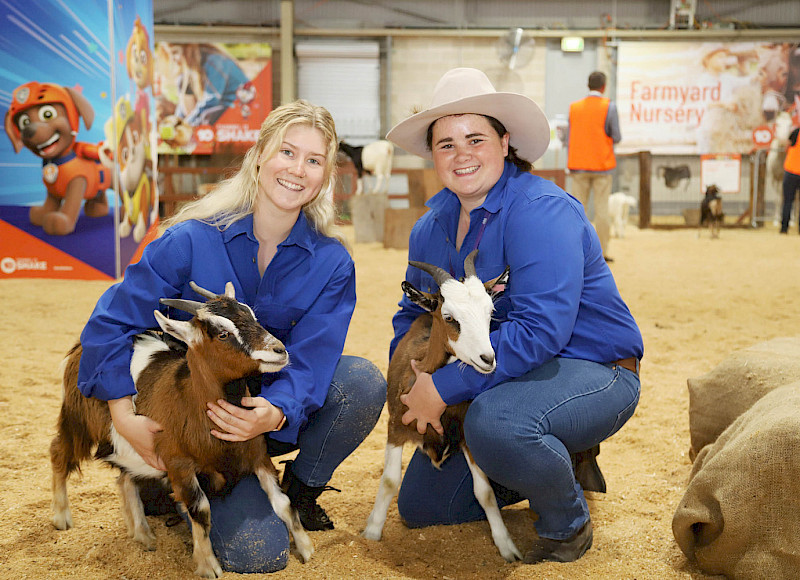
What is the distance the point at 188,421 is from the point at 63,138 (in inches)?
250

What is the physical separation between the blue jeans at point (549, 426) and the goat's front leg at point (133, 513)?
1211 millimetres

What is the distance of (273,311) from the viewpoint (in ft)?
8.89

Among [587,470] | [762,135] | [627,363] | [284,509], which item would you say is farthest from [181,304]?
[762,135]

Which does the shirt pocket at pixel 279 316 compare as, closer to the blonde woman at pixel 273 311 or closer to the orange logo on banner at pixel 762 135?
the blonde woman at pixel 273 311

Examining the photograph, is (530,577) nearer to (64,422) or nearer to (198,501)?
(198,501)

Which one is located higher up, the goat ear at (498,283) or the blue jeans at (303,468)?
the goat ear at (498,283)

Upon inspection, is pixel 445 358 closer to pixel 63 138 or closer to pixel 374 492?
pixel 374 492

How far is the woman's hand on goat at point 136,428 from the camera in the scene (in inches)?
96.5

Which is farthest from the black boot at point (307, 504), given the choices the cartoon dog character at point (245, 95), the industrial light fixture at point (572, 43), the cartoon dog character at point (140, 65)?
the industrial light fixture at point (572, 43)

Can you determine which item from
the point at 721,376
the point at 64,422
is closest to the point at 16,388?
the point at 64,422

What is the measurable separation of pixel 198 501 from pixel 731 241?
12.3 m

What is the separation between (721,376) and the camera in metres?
3.12

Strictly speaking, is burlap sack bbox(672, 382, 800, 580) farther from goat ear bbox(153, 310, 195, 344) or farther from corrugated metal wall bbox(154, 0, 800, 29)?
corrugated metal wall bbox(154, 0, 800, 29)

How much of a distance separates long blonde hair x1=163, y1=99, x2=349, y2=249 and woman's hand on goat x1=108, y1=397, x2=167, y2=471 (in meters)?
0.70
